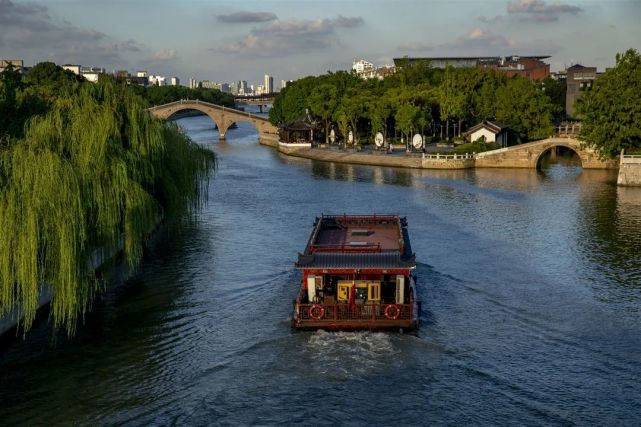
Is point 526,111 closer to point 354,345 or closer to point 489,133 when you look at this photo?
point 489,133

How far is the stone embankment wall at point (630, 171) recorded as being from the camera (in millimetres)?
69250

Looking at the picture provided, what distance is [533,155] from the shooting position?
84.4 metres

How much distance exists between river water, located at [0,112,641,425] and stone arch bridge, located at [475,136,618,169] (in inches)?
1332

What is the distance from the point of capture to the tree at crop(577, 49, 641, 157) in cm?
7300

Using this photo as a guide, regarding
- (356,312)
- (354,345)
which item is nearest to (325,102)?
(356,312)

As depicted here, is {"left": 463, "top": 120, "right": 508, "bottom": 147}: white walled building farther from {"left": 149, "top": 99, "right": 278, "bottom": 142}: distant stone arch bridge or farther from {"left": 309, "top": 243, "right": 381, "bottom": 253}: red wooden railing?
{"left": 309, "top": 243, "right": 381, "bottom": 253}: red wooden railing

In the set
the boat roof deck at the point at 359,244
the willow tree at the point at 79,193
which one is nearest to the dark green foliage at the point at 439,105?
the boat roof deck at the point at 359,244

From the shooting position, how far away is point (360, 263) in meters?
29.4

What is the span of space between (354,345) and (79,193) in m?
12.2

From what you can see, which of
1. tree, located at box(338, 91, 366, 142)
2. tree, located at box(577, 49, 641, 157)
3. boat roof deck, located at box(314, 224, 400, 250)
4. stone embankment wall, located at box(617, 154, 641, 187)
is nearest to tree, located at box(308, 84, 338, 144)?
tree, located at box(338, 91, 366, 142)

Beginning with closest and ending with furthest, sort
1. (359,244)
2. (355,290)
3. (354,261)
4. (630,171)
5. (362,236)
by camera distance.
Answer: (354,261), (355,290), (359,244), (362,236), (630,171)

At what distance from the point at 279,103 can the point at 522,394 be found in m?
116

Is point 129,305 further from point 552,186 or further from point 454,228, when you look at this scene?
point 552,186

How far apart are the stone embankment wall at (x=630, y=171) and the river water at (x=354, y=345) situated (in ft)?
67.0
